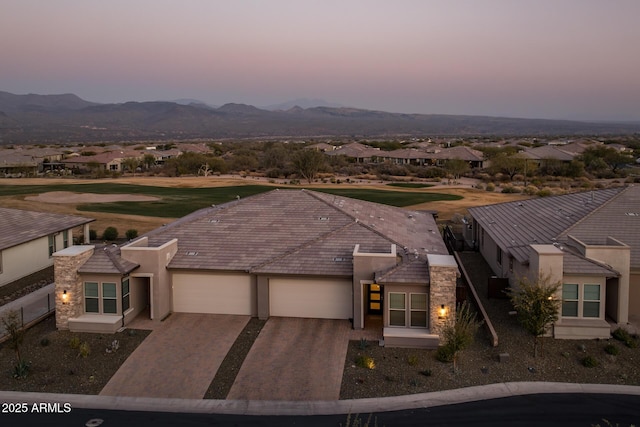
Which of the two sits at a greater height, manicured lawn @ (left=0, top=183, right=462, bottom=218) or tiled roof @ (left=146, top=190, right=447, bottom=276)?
tiled roof @ (left=146, top=190, right=447, bottom=276)

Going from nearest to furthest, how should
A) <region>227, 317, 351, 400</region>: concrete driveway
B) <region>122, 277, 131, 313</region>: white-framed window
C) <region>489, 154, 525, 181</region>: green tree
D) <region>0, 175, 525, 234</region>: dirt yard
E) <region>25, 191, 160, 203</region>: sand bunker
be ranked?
<region>227, 317, 351, 400</region>: concrete driveway, <region>122, 277, 131, 313</region>: white-framed window, <region>0, 175, 525, 234</region>: dirt yard, <region>25, 191, 160, 203</region>: sand bunker, <region>489, 154, 525, 181</region>: green tree

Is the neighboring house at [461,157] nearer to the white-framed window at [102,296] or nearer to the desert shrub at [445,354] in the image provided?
the desert shrub at [445,354]

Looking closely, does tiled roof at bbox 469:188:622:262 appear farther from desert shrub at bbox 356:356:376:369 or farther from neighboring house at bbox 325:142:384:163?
neighboring house at bbox 325:142:384:163

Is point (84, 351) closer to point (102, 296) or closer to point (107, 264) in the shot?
point (102, 296)

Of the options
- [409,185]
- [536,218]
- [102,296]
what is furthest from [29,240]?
[409,185]

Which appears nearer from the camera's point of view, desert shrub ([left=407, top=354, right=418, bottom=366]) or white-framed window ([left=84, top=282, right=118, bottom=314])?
desert shrub ([left=407, top=354, right=418, bottom=366])

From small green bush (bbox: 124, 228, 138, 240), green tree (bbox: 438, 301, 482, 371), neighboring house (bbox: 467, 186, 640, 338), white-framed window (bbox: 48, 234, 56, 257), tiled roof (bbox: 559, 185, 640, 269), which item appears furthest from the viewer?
small green bush (bbox: 124, 228, 138, 240)

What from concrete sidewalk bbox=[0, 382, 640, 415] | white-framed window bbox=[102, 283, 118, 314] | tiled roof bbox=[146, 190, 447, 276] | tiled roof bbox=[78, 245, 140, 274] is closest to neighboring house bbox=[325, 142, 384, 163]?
tiled roof bbox=[146, 190, 447, 276]

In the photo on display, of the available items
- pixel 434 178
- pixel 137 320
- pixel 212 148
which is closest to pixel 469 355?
pixel 137 320
